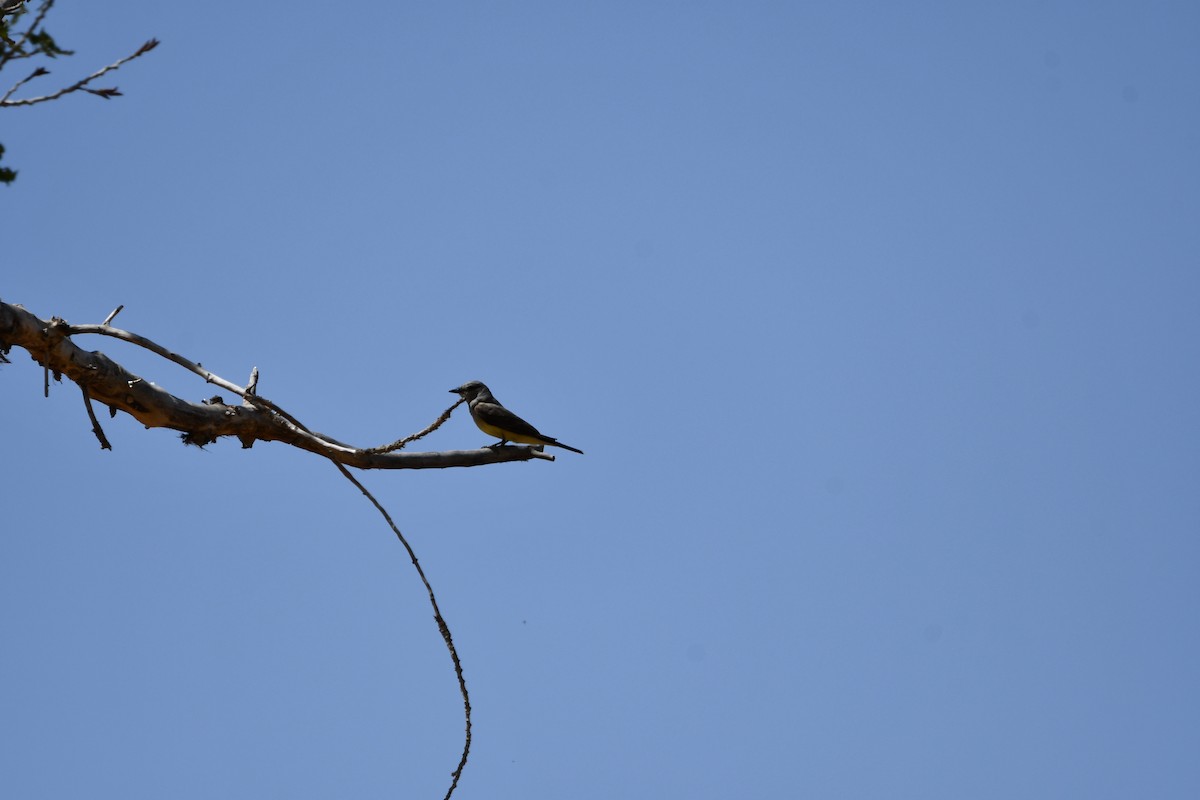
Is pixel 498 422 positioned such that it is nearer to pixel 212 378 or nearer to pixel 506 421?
pixel 506 421

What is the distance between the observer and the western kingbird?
9992mm

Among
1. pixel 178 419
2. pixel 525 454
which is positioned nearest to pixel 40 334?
pixel 178 419

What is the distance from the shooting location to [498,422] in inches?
397

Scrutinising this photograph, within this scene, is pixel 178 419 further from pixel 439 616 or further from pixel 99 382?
pixel 439 616

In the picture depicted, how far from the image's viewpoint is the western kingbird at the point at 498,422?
393 inches

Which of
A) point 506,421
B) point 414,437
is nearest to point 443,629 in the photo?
point 414,437

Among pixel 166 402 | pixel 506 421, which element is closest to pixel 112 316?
pixel 166 402

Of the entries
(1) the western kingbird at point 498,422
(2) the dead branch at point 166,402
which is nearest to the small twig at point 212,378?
(2) the dead branch at point 166,402

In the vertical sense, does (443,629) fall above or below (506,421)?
below

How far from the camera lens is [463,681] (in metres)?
5.27

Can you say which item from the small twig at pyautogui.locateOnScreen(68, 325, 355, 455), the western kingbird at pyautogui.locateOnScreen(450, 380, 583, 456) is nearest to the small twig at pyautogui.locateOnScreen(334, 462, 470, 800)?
the small twig at pyautogui.locateOnScreen(68, 325, 355, 455)

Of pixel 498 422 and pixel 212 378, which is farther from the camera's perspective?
pixel 498 422

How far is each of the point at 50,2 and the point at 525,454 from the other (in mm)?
3526

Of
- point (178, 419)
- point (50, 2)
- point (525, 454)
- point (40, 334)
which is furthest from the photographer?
point (525, 454)
